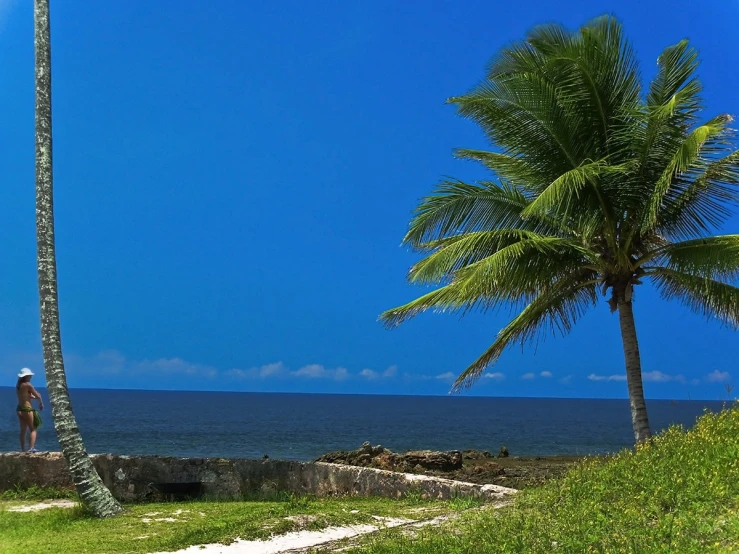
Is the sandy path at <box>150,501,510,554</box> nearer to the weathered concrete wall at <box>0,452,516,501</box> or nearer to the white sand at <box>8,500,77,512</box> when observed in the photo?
the weathered concrete wall at <box>0,452,516,501</box>

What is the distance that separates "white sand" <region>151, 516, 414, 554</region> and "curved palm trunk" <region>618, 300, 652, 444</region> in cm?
684

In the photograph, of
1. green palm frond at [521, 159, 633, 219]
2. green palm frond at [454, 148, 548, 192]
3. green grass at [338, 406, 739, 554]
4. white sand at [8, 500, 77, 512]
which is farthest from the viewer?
green palm frond at [454, 148, 548, 192]

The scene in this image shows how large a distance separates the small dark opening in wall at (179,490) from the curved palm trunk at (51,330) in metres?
1.72

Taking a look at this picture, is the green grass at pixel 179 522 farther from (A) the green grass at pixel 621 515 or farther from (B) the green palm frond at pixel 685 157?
(B) the green palm frond at pixel 685 157

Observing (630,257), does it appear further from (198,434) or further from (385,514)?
(198,434)

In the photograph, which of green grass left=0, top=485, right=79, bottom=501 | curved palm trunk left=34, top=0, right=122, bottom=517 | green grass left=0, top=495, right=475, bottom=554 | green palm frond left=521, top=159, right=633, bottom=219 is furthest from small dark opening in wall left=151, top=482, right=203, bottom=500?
green palm frond left=521, top=159, right=633, bottom=219

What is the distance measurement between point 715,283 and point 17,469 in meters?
12.4

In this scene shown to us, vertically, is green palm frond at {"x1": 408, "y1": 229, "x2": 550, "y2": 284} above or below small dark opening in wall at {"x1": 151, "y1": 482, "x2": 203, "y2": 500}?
above

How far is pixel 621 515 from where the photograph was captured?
641 cm

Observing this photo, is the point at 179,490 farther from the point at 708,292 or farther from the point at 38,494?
the point at 708,292

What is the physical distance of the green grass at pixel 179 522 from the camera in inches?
296

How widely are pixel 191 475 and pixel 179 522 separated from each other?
9.07 feet

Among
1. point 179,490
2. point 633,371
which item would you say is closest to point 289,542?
point 179,490

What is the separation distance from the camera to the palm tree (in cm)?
1311
